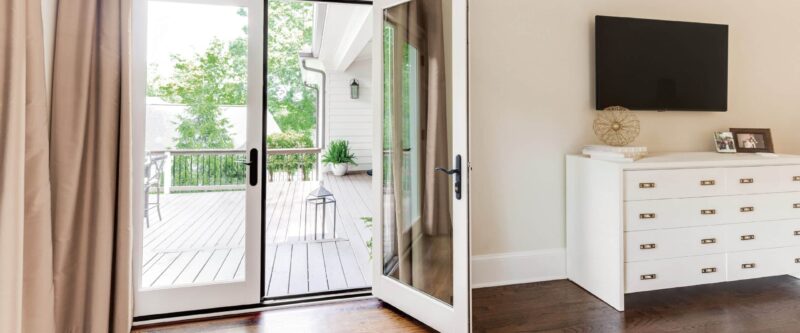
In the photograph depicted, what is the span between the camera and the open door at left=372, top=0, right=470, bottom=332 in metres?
2.11

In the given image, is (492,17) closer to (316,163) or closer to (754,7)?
(754,7)

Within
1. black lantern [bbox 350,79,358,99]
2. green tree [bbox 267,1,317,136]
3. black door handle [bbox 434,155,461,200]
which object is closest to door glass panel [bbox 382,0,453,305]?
black door handle [bbox 434,155,461,200]

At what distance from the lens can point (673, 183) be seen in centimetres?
246

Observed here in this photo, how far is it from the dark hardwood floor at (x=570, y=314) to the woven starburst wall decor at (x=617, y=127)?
3.57 feet

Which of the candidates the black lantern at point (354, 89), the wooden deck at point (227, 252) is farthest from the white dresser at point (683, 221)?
the black lantern at point (354, 89)

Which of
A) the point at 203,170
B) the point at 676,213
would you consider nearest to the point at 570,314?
the point at 676,213

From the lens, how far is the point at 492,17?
2777mm

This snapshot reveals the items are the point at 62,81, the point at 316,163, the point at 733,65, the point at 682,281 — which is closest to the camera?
the point at 62,81

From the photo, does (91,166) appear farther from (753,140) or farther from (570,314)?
(753,140)

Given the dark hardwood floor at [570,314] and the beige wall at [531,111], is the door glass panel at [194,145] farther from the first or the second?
the beige wall at [531,111]

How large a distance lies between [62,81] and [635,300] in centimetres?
358

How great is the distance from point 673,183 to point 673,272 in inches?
22.8

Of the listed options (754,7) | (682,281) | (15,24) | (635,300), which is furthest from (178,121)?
(754,7)

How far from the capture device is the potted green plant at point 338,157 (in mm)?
7652
